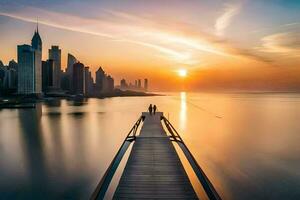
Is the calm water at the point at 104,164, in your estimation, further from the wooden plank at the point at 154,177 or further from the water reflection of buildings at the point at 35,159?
the wooden plank at the point at 154,177

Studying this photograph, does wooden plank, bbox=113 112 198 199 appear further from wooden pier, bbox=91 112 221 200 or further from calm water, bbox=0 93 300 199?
calm water, bbox=0 93 300 199

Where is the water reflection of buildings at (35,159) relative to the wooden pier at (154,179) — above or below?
below

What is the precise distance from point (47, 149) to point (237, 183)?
23758 mm

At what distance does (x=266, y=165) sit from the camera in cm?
2514

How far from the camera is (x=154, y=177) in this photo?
13.4 meters

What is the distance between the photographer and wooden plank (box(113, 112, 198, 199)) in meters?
11.5

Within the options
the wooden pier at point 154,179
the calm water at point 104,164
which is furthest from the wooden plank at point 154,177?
the calm water at point 104,164

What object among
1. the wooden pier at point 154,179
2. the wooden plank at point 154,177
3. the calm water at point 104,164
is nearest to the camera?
the wooden pier at point 154,179

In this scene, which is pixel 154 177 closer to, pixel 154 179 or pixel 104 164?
pixel 154 179

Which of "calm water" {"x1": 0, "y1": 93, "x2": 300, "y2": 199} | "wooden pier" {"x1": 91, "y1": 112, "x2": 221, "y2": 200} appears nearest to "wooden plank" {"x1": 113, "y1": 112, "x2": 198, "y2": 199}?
"wooden pier" {"x1": 91, "y1": 112, "x2": 221, "y2": 200}

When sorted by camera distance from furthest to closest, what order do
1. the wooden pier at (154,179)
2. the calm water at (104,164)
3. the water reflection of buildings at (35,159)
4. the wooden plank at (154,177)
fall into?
1. the water reflection of buildings at (35,159)
2. the calm water at (104,164)
3. the wooden plank at (154,177)
4. the wooden pier at (154,179)

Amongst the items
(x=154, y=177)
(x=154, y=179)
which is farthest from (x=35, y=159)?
(x=154, y=179)

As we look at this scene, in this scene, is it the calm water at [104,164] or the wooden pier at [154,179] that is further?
the calm water at [104,164]

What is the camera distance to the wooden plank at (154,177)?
11.5m
